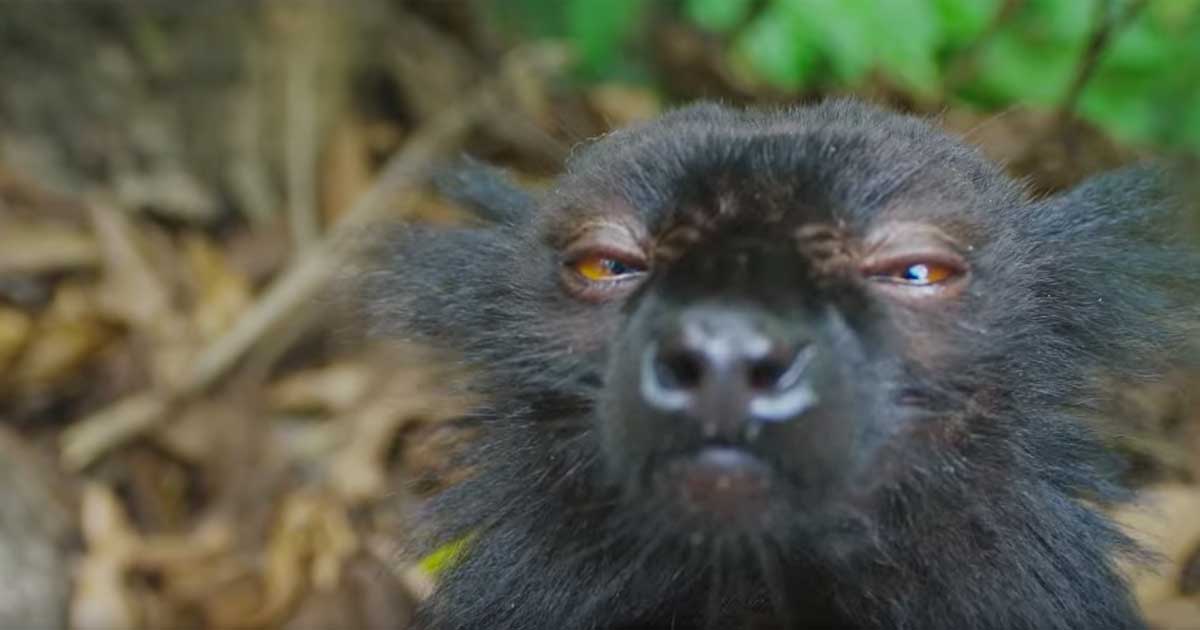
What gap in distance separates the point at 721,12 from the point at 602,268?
3014 mm

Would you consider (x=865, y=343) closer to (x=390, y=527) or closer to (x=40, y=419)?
(x=390, y=527)

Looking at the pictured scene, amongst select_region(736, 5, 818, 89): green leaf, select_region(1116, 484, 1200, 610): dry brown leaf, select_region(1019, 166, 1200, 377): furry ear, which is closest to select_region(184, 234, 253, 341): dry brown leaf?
select_region(736, 5, 818, 89): green leaf

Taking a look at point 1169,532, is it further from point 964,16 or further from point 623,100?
point 623,100

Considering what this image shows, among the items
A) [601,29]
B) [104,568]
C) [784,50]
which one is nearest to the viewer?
[104,568]

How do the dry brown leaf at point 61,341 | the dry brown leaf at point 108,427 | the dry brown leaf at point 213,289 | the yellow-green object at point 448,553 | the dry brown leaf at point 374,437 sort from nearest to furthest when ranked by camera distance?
the yellow-green object at point 448,553 → the dry brown leaf at point 374,437 → the dry brown leaf at point 108,427 → the dry brown leaf at point 61,341 → the dry brown leaf at point 213,289

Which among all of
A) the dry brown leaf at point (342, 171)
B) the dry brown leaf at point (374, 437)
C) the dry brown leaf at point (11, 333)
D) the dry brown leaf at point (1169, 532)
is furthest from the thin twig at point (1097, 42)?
the dry brown leaf at point (11, 333)

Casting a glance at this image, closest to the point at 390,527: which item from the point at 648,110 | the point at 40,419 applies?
the point at 40,419

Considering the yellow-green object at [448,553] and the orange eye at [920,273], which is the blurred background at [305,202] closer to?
the yellow-green object at [448,553]

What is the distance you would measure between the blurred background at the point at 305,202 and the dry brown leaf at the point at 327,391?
0.04 ft

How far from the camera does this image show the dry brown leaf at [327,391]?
6062mm

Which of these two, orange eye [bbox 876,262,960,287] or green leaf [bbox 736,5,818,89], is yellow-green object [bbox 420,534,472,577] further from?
green leaf [bbox 736,5,818,89]

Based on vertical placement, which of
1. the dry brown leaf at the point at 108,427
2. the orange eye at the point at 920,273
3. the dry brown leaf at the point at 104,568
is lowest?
the dry brown leaf at the point at 104,568

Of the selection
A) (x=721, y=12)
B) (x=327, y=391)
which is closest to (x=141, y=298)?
(x=327, y=391)

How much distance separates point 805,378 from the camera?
8.80ft
